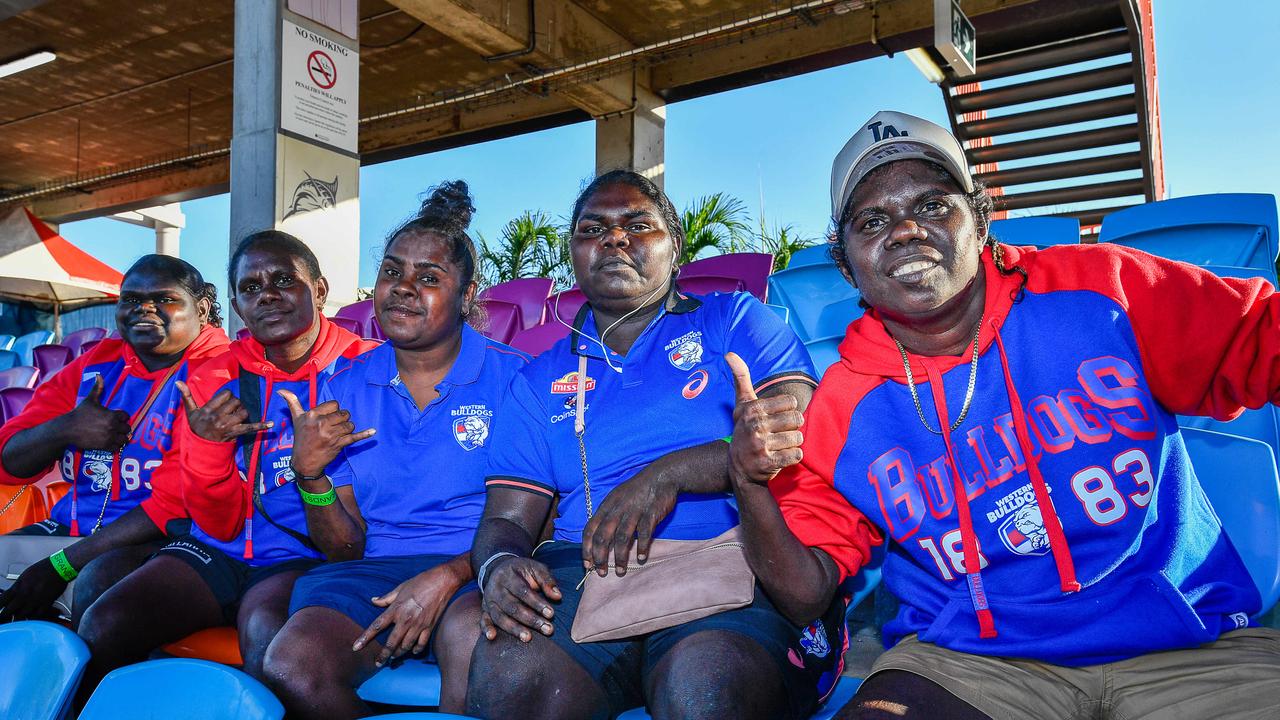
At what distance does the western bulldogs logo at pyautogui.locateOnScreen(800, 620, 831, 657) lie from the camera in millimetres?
1801

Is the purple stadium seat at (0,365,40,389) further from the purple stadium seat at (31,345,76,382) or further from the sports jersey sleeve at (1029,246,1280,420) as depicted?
the sports jersey sleeve at (1029,246,1280,420)

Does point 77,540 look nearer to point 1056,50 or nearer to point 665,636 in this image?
point 665,636

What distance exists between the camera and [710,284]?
4.33 meters

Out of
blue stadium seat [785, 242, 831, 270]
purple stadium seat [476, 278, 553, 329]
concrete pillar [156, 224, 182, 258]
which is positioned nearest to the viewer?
blue stadium seat [785, 242, 831, 270]

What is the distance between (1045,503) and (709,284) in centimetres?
284

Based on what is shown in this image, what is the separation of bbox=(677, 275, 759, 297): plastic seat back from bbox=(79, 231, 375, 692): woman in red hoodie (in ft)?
5.65

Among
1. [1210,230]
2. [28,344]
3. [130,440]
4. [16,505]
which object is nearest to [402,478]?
[130,440]

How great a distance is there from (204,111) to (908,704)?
13.5 meters

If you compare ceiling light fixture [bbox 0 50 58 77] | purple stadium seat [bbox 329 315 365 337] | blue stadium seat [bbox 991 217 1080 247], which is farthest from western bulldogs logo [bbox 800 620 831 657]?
ceiling light fixture [bbox 0 50 58 77]

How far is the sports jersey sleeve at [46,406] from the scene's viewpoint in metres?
3.40

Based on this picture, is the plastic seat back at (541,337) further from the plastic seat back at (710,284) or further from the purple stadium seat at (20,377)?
the purple stadium seat at (20,377)

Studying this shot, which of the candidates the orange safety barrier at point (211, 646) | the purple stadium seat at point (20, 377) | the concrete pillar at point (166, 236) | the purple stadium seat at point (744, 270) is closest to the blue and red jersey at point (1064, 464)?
the orange safety barrier at point (211, 646)

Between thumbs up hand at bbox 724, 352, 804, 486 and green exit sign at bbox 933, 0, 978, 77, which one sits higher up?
green exit sign at bbox 933, 0, 978, 77

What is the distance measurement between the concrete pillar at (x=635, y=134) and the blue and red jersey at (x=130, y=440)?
746 centimetres
